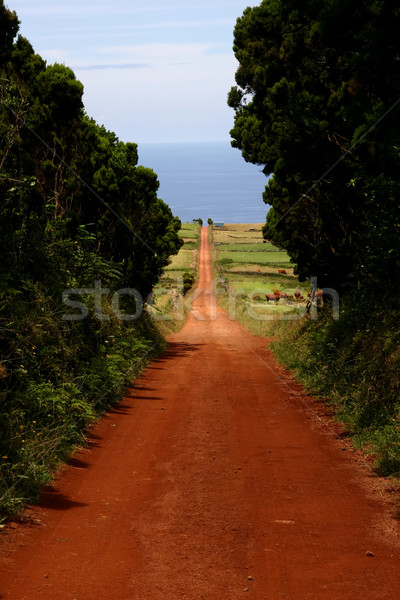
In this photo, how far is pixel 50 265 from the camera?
13.3 metres

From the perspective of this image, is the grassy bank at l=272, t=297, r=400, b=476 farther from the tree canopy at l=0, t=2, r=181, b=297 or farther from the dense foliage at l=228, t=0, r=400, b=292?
the tree canopy at l=0, t=2, r=181, b=297

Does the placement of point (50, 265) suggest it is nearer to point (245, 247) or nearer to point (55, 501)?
point (55, 501)

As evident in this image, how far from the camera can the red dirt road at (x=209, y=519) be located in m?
5.74

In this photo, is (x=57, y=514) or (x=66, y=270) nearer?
(x=57, y=514)

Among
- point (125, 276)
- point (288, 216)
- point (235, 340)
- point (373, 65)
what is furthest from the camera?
point (235, 340)

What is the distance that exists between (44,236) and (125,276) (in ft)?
35.9

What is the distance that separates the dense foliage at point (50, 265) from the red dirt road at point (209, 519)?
0.62 meters

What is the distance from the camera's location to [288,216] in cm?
2111

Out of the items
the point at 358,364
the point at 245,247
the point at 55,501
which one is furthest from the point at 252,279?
the point at 55,501

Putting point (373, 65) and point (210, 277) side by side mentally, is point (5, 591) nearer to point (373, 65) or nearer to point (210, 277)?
point (373, 65)

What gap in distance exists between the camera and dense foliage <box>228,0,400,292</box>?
31.8 feet

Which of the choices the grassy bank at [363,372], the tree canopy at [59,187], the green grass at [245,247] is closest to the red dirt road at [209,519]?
the grassy bank at [363,372]

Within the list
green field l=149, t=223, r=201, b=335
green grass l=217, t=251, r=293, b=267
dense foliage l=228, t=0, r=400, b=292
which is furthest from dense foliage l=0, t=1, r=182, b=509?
green grass l=217, t=251, r=293, b=267

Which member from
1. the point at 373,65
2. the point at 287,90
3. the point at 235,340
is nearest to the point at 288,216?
the point at 287,90
